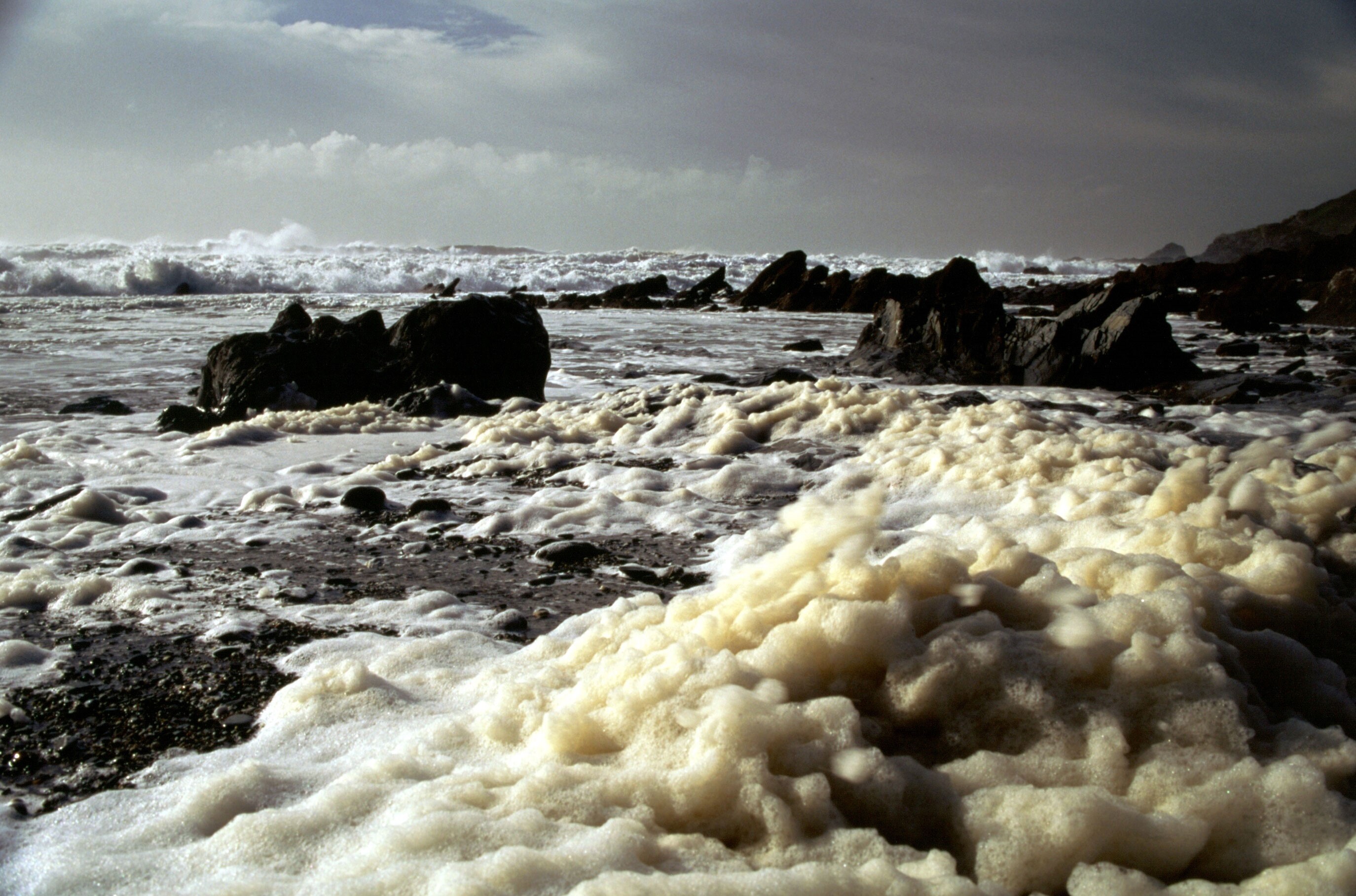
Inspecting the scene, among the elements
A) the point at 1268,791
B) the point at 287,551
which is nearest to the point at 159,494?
the point at 287,551

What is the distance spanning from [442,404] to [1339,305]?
15.0 m

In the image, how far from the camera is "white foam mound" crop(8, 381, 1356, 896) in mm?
1556

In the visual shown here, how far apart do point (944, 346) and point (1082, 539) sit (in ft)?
22.3

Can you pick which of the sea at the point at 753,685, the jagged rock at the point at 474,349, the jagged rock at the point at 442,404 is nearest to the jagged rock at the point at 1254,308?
the jagged rock at the point at 474,349

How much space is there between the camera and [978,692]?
1.92 metres

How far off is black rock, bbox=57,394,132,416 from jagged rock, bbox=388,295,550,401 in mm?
1853

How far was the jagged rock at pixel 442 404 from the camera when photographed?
695 cm

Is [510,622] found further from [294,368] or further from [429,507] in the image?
[294,368]

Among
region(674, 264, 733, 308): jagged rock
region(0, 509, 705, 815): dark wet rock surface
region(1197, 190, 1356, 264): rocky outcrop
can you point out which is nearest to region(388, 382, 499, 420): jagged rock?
region(0, 509, 705, 815): dark wet rock surface

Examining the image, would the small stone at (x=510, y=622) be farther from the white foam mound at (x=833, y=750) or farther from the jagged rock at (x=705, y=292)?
the jagged rock at (x=705, y=292)

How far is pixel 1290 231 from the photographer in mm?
56062

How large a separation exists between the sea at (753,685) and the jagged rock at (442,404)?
228 cm

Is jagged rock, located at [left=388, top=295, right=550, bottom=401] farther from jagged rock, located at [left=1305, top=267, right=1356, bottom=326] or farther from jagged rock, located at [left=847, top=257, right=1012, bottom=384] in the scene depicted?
jagged rock, located at [left=1305, top=267, right=1356, bottom=326]

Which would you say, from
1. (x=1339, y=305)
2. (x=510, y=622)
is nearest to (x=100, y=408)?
(x=510, y=622)
